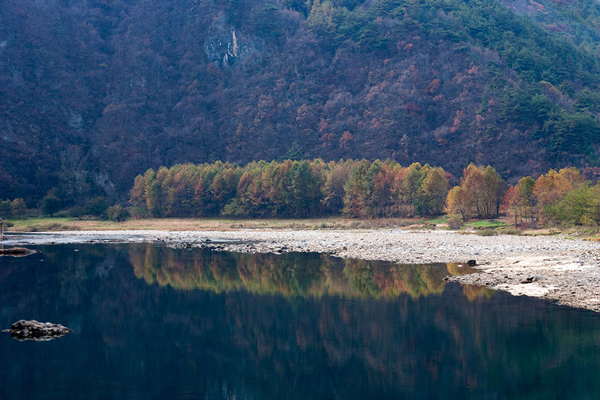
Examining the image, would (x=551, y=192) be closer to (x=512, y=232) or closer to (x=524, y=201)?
(x=524, y=201)

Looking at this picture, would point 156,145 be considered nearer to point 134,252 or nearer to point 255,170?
point 255,170

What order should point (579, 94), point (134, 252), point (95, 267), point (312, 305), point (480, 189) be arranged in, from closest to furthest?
point (312, 305)
point (95, 267)
point (134, 252)
point (480, 189)
point (579, 94)

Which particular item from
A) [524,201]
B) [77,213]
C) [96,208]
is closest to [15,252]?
[524,201]

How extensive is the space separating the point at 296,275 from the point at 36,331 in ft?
60.6

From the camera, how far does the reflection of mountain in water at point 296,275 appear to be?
32.4 metres

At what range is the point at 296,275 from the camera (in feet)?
126

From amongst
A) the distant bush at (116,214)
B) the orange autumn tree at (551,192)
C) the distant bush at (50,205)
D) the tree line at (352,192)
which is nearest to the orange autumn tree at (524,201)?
the tree line at (352,192)

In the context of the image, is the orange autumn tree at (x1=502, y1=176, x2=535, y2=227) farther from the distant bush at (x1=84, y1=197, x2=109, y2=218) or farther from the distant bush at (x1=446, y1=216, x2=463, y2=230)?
the distant bush at (x1=84, y1=197, x2=109, y2=218)

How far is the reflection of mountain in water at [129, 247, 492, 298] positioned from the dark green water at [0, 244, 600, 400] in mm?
237

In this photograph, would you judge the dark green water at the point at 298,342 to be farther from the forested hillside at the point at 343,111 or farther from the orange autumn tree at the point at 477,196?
the forested hillside at the point at 343,111

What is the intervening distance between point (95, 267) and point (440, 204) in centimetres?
6214

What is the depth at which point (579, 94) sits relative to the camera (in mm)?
160625

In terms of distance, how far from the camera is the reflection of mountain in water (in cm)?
3241

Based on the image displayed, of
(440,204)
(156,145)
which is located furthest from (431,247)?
(156,145)
